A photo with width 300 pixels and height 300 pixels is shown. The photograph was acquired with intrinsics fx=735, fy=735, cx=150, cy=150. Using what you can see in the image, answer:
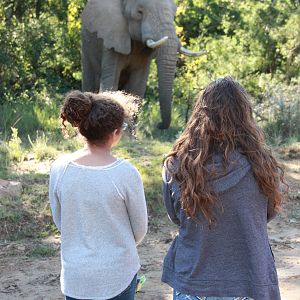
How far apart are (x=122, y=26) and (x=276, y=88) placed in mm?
3366

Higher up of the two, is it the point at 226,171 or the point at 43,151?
the point at 226,171

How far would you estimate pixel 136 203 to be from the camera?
311 cm

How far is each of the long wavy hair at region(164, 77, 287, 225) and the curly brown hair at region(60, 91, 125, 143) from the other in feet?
1.03

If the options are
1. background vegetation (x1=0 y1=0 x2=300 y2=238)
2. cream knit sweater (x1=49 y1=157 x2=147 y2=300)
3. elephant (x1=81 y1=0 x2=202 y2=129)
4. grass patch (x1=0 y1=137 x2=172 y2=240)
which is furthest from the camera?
background vegetation (x1=0 y1=0 x2=300 y2=238)

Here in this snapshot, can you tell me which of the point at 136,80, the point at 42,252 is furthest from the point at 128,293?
the point at 136,80

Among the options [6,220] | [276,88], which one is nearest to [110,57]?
[276,88]

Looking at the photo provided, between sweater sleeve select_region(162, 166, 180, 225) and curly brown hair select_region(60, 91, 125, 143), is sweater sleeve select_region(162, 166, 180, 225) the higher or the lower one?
the lower one

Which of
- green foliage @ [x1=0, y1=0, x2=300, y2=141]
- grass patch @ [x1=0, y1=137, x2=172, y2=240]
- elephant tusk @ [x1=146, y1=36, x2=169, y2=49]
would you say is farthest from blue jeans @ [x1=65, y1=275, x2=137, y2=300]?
green foliage @ [x1=0, y1=0, x2=300, y2=141]

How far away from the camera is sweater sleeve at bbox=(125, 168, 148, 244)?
10.1 feet

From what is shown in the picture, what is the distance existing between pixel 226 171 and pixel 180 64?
16666 mm

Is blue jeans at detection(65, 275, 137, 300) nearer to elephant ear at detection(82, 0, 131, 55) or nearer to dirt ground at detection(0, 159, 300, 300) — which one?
dirt ground at detection(0, 159, 300, 300)

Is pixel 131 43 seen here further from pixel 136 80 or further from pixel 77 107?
pixel 77 107

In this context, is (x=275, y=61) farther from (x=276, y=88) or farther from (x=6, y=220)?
(x=6, y=220)

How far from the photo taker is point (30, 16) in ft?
52.6
